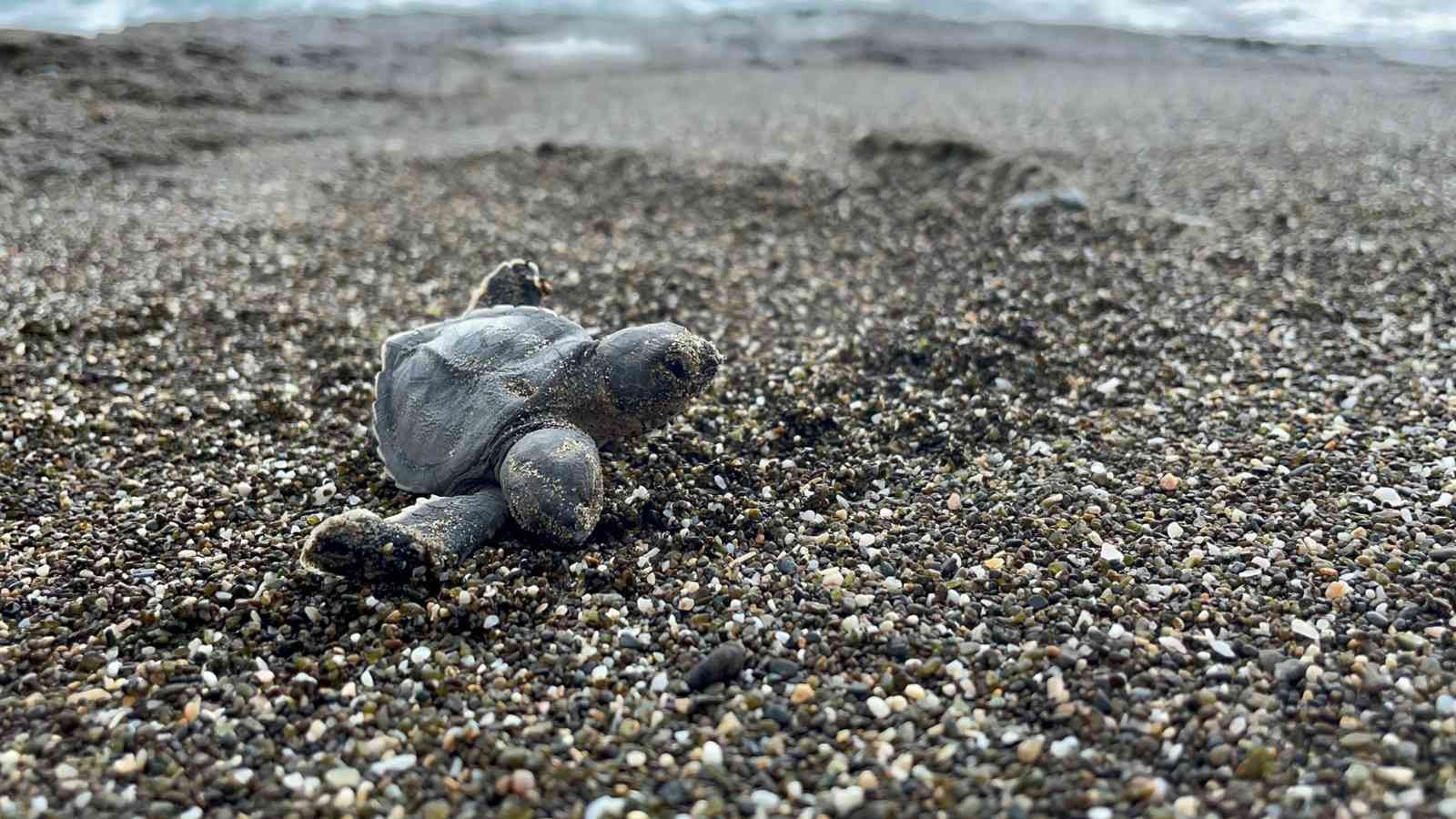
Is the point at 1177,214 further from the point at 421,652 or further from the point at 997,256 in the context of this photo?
the point at 421,652

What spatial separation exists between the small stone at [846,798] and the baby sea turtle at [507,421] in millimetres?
1292

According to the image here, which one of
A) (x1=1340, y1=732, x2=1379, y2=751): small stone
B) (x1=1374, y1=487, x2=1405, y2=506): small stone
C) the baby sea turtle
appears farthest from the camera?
(x1=1374, y1=487, x2=1405, y2=506): small stone

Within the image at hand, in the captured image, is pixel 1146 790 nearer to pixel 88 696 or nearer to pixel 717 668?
pixel 717 668

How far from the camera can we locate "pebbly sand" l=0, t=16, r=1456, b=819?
2.52 m

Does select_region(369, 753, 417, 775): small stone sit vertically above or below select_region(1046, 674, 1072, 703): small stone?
below

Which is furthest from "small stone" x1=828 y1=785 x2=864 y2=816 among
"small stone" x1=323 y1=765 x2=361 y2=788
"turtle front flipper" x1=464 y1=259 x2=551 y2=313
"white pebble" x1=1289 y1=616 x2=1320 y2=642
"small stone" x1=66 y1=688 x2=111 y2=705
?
"turtle front flipper" x1=464 y1=259 x2=551 y2=313

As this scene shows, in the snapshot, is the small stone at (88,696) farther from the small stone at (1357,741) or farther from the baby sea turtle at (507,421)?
the small stone at (1357,741)

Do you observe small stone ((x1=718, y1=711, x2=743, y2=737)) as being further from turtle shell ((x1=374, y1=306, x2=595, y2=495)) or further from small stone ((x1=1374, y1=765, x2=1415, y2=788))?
small stone ((x1=1374, y1=765, x2=1415, y2=788))

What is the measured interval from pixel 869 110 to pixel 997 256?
5.38 metres

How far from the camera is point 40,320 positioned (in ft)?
17.3

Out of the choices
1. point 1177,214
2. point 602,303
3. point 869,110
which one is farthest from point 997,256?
point 869,110

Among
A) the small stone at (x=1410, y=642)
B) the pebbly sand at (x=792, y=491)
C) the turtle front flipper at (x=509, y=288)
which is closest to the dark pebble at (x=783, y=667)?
the pebbly sand at (x=792, y=491)

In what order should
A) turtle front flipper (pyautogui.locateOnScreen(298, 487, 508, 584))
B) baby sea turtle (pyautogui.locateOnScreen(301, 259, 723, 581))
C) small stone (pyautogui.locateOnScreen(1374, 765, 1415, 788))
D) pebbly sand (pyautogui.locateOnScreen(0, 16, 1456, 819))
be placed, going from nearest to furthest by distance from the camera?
small stone (pyautogui.locateOnScreen(1374, 765, 1415, 788)) < pebbly sand (pyautogui.locateOnScreen(0, 16, 1456, 819)) < turtle front flipper (pyautogui.locateOnScreen(298, 487, 508, 584)) < baby sea turtle (pyautogui.locateOnScreen(301, 259, 723, 581))

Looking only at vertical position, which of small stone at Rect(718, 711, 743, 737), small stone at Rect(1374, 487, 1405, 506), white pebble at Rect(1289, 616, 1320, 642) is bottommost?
small stone at Rect(718, 711, 743, 737)
